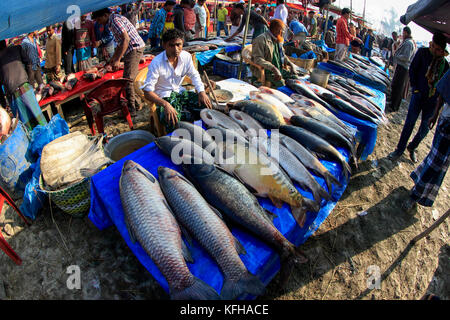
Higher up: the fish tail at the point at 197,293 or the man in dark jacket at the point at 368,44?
the fish tail at the point at 197,293

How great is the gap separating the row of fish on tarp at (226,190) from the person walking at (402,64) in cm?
581

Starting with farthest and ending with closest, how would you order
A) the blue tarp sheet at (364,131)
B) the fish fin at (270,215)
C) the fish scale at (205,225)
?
the blue tarp sheet at (364,131) → the fish fin at (270,215) → the fish scale at (205,225)

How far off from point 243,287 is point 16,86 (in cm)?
507

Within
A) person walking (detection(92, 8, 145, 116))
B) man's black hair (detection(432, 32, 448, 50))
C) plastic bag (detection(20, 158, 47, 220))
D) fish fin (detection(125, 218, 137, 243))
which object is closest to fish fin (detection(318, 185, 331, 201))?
fish fin (detection(125, 218, 137, 243))

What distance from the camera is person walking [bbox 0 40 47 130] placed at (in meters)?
4.14

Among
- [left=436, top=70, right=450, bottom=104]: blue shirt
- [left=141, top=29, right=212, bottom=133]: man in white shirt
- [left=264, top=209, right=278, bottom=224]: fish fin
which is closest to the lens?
[left=264, top=209, right=278, bottom=224]: fish fin

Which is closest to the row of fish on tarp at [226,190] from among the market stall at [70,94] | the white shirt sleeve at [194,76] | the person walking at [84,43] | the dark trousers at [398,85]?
the white shirt sleeve at [194,76]

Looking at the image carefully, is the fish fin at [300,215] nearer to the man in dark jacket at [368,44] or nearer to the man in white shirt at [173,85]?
the man in white shirt at [173,85]

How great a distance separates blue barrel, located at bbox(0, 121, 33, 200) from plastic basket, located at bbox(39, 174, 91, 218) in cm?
67

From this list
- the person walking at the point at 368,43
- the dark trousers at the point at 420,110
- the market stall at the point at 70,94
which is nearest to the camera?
the dark trousers at the point at 420,110

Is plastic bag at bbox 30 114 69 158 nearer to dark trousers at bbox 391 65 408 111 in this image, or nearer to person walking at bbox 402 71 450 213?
person walking at bbox 402 71 450 213

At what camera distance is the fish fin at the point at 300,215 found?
233 centimetres

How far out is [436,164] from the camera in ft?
11.5

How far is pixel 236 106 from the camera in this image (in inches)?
150
